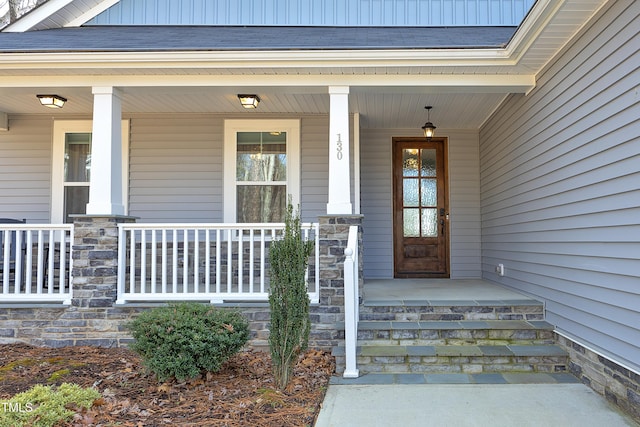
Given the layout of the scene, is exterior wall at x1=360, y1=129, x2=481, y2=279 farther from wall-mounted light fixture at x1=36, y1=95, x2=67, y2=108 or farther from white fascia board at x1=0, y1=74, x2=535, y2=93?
wall-mounted light fixture at x1=36, y1=95, x2=67, y2=108

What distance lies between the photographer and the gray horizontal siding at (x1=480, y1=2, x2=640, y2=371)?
2.78 metres

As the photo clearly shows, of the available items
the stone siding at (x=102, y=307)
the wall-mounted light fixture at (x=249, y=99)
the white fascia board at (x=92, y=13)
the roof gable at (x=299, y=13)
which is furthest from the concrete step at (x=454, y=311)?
the white fascia board at (x=92, y=13)

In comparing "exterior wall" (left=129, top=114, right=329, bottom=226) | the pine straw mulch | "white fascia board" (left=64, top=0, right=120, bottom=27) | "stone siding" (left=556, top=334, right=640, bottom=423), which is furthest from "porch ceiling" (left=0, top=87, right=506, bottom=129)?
"stone siding" (left=556, top=334, right=640, bottom=423)

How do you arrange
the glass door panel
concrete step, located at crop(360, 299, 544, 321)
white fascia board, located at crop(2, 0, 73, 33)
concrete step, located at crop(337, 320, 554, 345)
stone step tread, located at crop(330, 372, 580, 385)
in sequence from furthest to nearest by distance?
the glass door panel
white fascia board, located at crop(2, 0, 73, 33)
concrete step, located at crop(360, 299, 544, 321)
concrete step, located at crop(337, 320, 554, 345)
stone step tread, located at crop(330, 372, 580, 385)

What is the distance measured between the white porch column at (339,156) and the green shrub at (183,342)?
1.58 m

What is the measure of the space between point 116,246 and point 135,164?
2.04m

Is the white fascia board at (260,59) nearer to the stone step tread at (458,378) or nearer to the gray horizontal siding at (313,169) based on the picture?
the gray horizontal siding at (313,169)

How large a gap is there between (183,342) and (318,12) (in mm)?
4805

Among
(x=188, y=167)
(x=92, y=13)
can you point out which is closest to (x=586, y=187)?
(x=188, y=167)

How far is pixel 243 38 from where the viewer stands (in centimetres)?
489

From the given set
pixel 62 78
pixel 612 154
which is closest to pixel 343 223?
pixel 612 154

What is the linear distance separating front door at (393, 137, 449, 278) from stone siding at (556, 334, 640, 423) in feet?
9.55

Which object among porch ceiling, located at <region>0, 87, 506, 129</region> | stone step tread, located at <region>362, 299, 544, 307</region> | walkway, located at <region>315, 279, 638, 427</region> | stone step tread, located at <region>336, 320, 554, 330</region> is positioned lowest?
walkway, located at <region>315, 279, 638, 427</region>

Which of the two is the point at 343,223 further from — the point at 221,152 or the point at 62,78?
the point at 62,78
